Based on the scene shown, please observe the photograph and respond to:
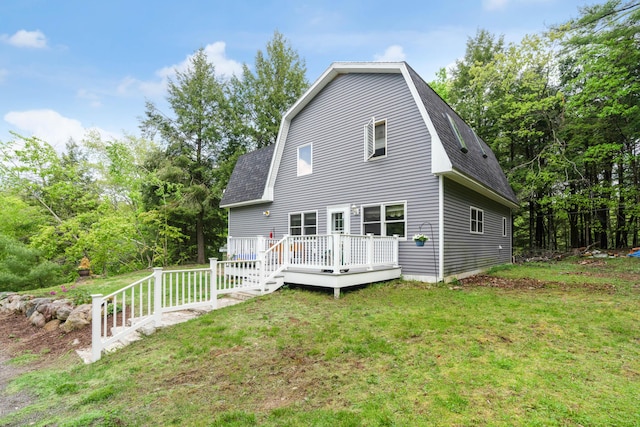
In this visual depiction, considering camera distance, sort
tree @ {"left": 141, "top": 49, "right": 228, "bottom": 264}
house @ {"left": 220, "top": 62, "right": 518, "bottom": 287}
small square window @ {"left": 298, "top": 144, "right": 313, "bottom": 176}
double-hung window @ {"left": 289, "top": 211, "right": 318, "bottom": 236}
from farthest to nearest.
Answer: tree @ {"left": 141, "top": 49, "right": 228, "bottom": 264}
small square window @ {"left": 298, "top": 144, "right": 313, "bottom": 176}
double-hung window @ {"left": 289, "top": 211, "right": 318, "bottom": 236}
house @ {"left": 220, "top": 62, "right": 518, "bottom": 287}

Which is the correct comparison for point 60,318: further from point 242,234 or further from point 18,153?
point 18,153

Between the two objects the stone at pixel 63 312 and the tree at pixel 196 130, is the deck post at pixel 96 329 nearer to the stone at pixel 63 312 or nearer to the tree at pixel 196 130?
the stone at pixel 63 312

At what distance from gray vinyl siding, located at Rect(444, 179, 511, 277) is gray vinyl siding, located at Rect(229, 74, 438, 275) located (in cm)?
61

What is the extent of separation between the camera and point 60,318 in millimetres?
6711

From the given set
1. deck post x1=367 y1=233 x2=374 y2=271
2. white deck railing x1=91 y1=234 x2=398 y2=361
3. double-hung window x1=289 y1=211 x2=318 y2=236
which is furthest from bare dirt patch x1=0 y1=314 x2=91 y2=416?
double-hung window x1=289 y1=211 x2=318 y2=236

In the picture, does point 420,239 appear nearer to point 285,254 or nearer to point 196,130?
point 285,254

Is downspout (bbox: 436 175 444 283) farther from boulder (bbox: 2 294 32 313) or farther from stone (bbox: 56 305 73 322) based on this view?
boulder (bbox: 2 294 32 313)

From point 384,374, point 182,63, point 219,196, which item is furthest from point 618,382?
point 182,63

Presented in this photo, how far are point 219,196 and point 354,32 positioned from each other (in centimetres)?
1197

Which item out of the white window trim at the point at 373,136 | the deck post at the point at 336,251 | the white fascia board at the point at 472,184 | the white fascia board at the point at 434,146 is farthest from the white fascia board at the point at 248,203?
the white fascia board at the point at 472,184

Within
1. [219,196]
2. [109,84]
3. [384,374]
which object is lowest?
[384,374]

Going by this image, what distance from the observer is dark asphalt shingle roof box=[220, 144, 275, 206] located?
1323 cm

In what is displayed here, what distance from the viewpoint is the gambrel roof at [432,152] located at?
8070mm

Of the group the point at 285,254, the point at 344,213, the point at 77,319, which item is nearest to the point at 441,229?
the point at 344,213
